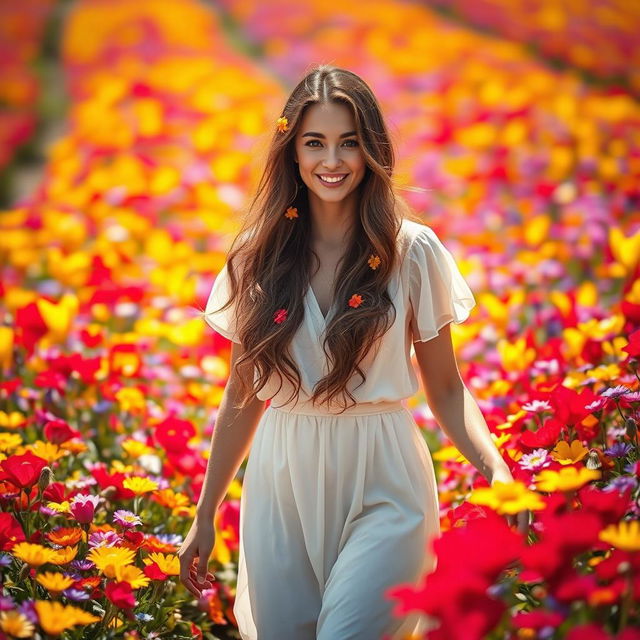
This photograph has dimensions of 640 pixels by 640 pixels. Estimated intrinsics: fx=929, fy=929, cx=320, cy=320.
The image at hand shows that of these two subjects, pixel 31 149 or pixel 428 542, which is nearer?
pixel 428 542

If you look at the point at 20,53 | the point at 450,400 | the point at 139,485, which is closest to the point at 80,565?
the point at 139,485

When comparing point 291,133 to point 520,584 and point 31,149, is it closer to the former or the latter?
point 520,584

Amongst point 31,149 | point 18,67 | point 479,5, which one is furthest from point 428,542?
point 18,67

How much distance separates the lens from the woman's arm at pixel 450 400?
6.51ft

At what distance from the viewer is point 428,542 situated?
198cm

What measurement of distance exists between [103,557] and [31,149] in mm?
6730

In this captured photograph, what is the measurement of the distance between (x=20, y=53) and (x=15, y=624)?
26.4 feet

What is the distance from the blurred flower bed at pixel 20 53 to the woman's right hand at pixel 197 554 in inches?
269

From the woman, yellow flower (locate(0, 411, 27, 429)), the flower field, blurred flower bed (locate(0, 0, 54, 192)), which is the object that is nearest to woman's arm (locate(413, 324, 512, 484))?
the woman

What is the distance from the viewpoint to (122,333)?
4039 millimetres

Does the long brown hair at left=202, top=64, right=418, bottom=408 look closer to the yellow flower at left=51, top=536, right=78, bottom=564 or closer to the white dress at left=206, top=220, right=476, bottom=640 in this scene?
the white dress at left=206, top=220, right=476, bottom=640

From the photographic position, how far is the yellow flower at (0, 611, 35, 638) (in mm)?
1527

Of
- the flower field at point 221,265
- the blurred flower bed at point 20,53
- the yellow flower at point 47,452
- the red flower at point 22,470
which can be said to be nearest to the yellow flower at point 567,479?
the flower field at point 221,265

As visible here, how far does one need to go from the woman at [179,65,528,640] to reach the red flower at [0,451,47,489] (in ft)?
1.22
